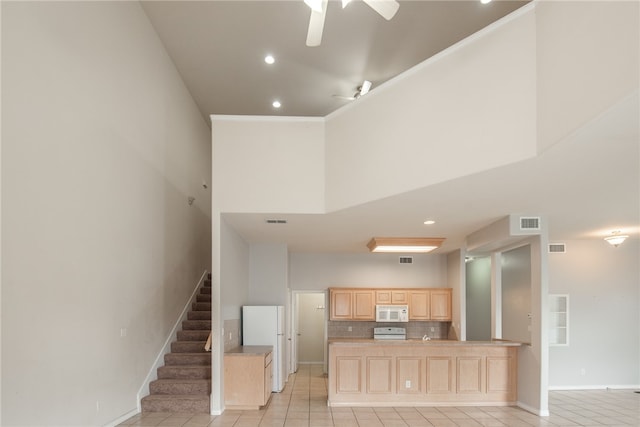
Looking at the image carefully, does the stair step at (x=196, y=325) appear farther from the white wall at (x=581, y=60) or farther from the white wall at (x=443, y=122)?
the white wall at (x=581, y=60)

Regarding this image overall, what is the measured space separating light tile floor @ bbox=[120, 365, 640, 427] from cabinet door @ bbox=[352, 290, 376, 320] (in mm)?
3083

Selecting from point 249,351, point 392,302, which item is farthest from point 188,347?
point 392,302

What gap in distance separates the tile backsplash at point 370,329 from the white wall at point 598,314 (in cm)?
273

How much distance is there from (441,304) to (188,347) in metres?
5.84

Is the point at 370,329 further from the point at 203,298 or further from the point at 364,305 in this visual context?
the point at 203,298

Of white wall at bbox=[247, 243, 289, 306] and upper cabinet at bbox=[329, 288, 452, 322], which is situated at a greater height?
white wall at bbox=[247, 243, 289, 306]

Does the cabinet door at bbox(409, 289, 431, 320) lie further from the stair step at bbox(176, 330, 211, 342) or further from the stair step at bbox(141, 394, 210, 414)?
the stair step at bbox(141, 394, 210, 414)

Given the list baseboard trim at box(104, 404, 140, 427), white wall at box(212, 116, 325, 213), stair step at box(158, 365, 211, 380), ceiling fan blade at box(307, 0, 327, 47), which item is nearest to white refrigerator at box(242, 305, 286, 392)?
stair step at box(158, 365, 211, 380)

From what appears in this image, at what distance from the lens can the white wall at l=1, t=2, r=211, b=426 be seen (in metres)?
4.21

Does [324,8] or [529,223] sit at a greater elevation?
[324,8]

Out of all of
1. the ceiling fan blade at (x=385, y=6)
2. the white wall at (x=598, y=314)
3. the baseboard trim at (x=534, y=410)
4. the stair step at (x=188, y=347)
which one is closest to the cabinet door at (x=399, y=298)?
the white wall at (x=598, y=314)

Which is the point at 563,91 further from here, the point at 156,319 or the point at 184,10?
the point at 156,319

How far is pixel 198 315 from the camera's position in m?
9.48

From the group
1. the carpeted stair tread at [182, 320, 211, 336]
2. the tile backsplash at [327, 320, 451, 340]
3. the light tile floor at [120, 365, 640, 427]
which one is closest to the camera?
the light tile floor at [120, 365, 640, 427]
